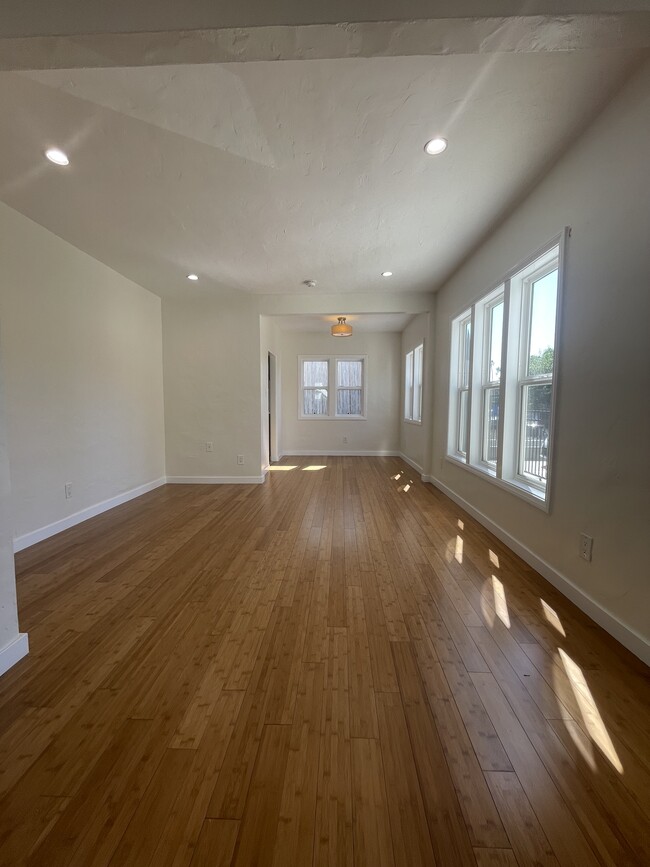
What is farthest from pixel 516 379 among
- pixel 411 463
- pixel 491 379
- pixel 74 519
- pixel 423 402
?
pixel 74 519

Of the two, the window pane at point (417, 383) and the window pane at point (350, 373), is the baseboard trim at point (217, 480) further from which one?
the window pane at point (350, 373)

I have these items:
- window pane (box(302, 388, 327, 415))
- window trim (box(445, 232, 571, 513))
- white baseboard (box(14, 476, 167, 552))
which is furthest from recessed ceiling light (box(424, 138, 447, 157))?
window pane (box(302, 388, 327, 415))

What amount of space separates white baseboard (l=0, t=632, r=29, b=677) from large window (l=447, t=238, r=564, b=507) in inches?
114

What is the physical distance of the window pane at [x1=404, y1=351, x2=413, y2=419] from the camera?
257 inches

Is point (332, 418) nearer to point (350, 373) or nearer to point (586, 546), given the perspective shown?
point (350, 373)

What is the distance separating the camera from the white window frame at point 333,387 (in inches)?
286

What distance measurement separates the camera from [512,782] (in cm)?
98

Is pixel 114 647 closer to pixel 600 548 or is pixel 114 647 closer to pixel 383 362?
pixel 600 548

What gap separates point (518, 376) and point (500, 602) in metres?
1.72

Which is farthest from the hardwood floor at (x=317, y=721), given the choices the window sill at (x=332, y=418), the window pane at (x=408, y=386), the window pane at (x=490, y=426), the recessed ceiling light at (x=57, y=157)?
the window sill at (x=332, y=418)

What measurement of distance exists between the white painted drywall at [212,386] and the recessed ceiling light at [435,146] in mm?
3144

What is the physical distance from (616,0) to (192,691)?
8.84 ft

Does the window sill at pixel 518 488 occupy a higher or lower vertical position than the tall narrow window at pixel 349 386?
lower

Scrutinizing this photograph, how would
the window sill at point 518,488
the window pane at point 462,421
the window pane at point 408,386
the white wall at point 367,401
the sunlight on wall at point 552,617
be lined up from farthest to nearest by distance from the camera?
the white wall at point 367,401 → the window pane at point 408,386 → the window pane at point 462,421 → the window sill at point 518,488 → the sunlight on wall at point 552,617
